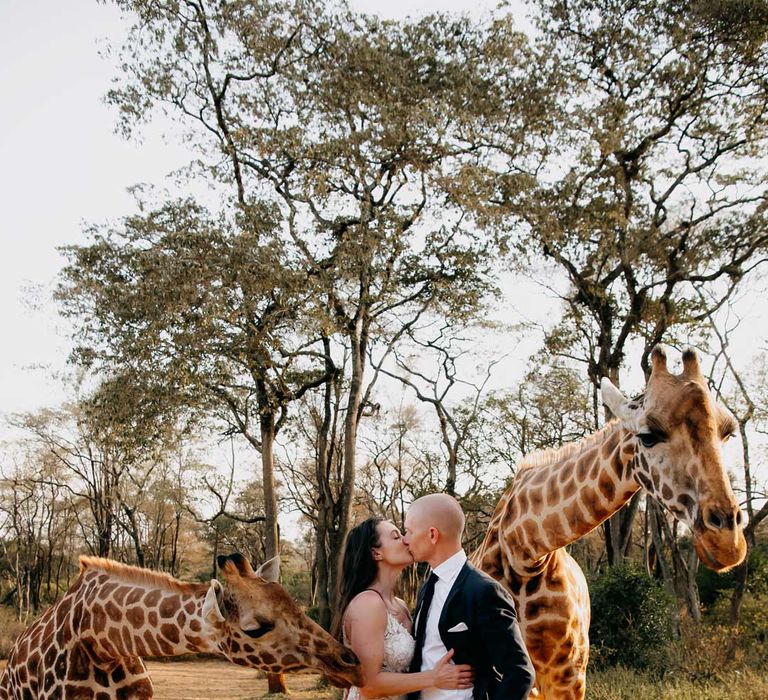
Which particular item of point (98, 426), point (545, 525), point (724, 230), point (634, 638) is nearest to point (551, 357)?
point (724, 230)

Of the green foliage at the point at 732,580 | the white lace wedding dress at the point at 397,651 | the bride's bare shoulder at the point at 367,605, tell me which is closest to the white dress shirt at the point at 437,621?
the white lace wedding dress at the point at 397,651

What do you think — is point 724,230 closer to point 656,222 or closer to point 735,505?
point 656,222

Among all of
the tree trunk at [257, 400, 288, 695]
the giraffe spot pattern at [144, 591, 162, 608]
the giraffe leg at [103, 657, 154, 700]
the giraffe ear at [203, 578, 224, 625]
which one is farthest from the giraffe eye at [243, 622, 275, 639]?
the tree trunk at [257, 400, 288, 695]

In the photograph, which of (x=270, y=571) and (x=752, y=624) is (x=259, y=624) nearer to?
(x=270, y=571)

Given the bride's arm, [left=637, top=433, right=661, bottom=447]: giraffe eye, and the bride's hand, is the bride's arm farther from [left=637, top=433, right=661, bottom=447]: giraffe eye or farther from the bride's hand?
[left=637, top=433, right=661, bottom=447]: giraffe eye

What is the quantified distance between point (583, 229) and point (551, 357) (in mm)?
8518

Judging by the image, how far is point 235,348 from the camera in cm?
1525

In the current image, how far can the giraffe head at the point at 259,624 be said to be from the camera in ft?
11.9

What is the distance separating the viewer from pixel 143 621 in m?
4.11

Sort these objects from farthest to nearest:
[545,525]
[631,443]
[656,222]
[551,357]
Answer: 1. [551,357]
2. [656,222]
3. [545,525]
4. [631,443]

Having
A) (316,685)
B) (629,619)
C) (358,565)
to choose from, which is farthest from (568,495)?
(316,685)

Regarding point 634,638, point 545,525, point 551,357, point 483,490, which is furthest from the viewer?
point 483,490

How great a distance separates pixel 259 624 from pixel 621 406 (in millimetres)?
2078

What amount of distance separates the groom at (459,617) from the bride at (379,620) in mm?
77
